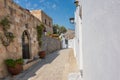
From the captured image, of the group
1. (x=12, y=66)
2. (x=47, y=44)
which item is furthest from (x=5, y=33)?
(x=47, y=44)

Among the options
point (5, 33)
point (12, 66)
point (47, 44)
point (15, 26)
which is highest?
point (15, 26)

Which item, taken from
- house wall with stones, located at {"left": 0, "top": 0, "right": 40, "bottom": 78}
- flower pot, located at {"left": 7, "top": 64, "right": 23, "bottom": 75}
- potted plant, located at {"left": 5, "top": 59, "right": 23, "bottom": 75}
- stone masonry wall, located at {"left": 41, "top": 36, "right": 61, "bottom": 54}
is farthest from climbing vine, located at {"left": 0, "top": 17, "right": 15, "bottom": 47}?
stone masonry wall, located at {"left": 41, "top": 36, "right": 61, "bottom": 54}

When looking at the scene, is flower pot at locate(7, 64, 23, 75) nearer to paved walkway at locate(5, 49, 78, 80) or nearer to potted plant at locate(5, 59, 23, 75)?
potted plant at locate(5, 59, 23, 75)

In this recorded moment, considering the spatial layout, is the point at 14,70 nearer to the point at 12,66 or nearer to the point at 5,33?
the point at 12,66

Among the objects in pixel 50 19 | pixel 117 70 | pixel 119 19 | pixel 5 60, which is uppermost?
pixel 50 19

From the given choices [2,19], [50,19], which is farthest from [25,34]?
[50,19]

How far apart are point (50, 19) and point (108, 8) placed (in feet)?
101

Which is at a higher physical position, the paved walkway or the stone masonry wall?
the stone masonry wall

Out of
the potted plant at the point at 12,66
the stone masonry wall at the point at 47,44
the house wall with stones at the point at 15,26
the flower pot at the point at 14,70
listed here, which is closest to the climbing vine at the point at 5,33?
the house wall with stones at the point at 15,26

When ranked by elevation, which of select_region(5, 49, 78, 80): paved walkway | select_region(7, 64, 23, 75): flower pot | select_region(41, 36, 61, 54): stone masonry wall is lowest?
select_region(5, 49, 78, 80): paved walkway

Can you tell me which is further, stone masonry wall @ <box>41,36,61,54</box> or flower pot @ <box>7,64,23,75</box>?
stone masonry wall @ <box>41,36,61,54</box>

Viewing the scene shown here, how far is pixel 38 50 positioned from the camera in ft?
42.0

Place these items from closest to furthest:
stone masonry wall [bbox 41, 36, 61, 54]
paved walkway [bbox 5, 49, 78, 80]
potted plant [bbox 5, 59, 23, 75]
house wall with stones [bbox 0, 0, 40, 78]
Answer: paved walkway [bbox 5, 49, 78, 80] → house wall with stones [bbox 0, 0, 40, 78] → potted plant [bbox 5, 59, 23, 75] → stone masonry wall [bbox 41, 36, 61, 54]

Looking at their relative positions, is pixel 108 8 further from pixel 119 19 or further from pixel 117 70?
pixel 117 70
